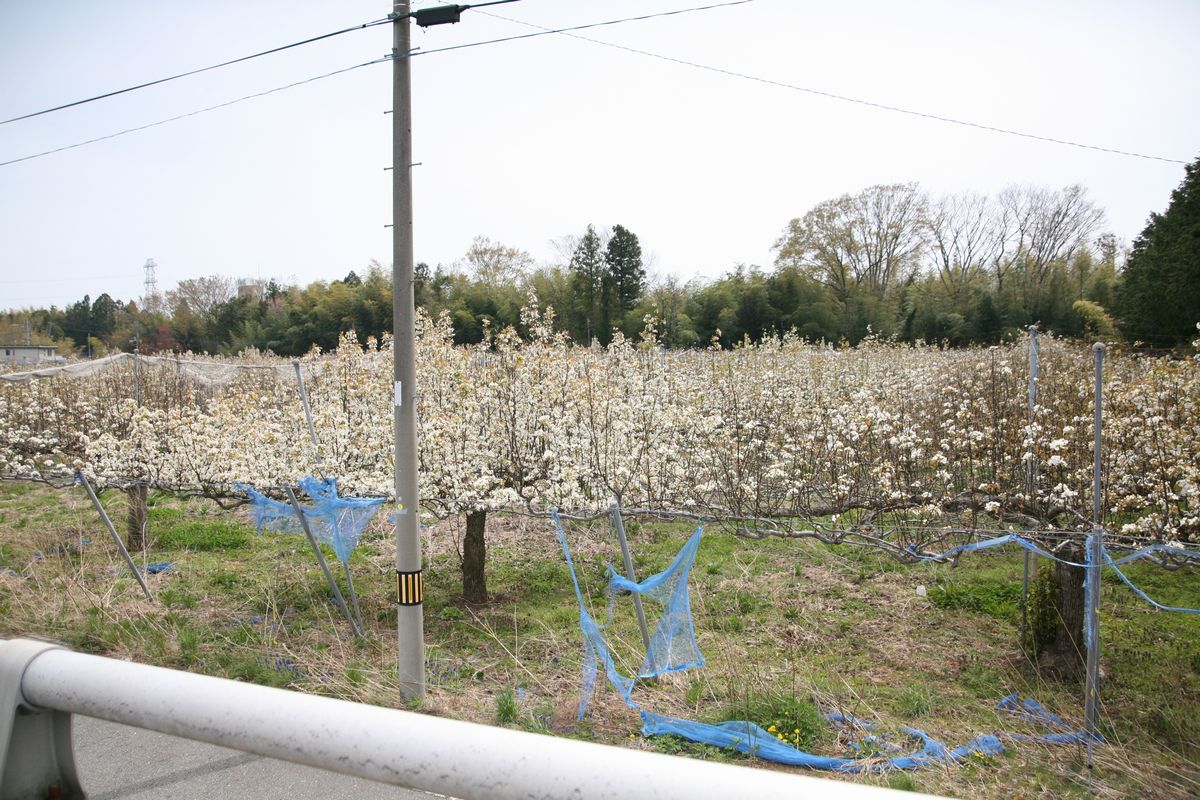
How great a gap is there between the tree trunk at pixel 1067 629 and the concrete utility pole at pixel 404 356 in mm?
5862

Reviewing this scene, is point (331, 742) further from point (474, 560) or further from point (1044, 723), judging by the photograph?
point (474, 560)

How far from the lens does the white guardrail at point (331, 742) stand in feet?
2.49

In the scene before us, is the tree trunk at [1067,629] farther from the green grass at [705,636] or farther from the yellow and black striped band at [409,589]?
the yellow and black striped band at [409,589]

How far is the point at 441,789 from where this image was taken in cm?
82

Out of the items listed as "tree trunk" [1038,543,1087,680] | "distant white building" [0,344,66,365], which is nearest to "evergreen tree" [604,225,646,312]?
"tree trunk" [1038,543,1087,680]

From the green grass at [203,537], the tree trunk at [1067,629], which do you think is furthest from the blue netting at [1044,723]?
the green grass at [203,537]

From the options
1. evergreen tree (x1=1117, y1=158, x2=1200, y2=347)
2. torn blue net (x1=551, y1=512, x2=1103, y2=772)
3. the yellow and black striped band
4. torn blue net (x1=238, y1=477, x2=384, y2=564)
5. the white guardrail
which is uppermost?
evergreen tree (x1=1117, y1=158, x2=1200, y2=347)

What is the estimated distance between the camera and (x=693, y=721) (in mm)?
5234

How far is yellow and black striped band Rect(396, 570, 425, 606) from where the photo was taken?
6230mm

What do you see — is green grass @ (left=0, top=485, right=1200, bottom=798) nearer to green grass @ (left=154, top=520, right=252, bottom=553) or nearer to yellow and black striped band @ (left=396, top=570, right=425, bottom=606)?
green grass @ (left=154, top=520, right=252, bottom=553)

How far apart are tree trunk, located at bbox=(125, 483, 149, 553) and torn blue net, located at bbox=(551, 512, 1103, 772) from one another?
7807 millimetres

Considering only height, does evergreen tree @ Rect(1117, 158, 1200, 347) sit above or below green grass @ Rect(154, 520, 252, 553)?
above

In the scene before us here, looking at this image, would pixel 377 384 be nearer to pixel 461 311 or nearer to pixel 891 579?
pixel 891 579

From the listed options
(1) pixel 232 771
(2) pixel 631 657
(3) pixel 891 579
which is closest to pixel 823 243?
(3) pixel 891 579
